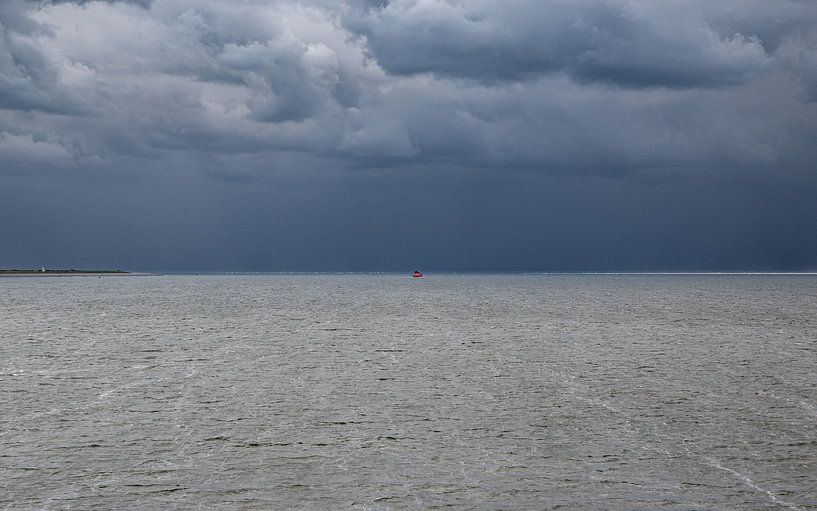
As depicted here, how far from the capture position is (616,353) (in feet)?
144

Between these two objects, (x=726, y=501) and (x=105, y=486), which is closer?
(x=726, y=501)

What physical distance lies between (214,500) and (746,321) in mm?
66404

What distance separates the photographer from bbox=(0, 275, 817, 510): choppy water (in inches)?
632

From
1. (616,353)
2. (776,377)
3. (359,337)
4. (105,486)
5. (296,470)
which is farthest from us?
(359,337)

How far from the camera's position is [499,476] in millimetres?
17250

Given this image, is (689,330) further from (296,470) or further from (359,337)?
(296,470)

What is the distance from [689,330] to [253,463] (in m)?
49.3

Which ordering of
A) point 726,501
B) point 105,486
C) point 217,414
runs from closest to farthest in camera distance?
point 726,501 → point 105,486 → point 217,414

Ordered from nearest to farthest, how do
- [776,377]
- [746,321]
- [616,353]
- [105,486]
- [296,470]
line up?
1. [105,486]
2. [296,470]
3. [776,377]
4. [616,353]
5. [746,321]

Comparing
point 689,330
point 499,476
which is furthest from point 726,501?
point 689,330

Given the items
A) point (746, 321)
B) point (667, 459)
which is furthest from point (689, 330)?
point (667, 459)

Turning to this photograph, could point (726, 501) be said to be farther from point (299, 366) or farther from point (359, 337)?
point (359, 337)

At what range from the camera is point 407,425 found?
23.1m

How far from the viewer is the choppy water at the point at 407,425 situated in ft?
52.6
